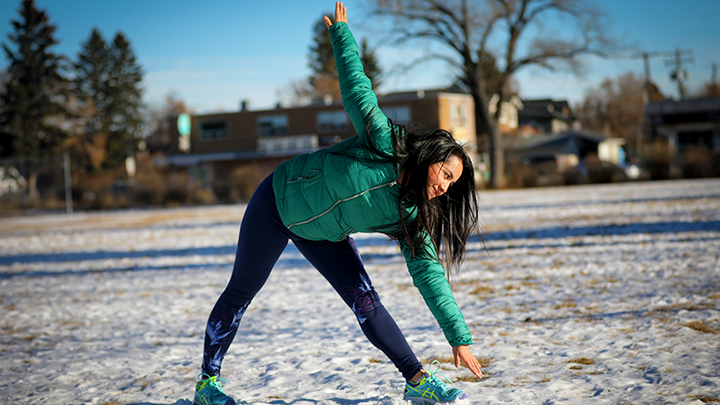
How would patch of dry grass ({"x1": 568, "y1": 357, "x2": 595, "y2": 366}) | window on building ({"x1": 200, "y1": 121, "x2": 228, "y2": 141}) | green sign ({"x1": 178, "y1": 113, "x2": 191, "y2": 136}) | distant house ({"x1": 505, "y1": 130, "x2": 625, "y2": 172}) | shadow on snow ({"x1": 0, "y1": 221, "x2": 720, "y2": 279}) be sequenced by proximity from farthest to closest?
distant house ({"x1": 505, "y1": 130, "x2": 625, "y2": 172})
window on building ({"x1": 200, "y1": 121, "x2": 228, "y2": 141})
green sign ({"x1": 178, "y1": 113, "x2": 191, "y2": 136})
shadow on snow ({"x1": 0, "y1": 221, "x2": 720, "y2": 279})
patch of dry grass ({"x1": 568, "y1": 357, "x2": 595, "y2": 366})

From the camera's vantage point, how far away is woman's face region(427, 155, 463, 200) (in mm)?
2406

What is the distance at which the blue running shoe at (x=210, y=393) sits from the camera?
9.50ft

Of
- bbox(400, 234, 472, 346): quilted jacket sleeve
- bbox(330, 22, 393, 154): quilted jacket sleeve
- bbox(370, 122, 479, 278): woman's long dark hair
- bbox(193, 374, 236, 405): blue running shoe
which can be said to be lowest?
bbox(193, 374, 236, 405): blue running shoe

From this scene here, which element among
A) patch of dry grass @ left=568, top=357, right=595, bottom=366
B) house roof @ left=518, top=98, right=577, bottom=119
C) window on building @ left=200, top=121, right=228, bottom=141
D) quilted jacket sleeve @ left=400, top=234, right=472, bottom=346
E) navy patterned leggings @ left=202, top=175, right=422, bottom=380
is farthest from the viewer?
house roof @ left=518, top=98, right=577, bottom=119

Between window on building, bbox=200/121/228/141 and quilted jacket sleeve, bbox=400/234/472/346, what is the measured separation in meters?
46.0

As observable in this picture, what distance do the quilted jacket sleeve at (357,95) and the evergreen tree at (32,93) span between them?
166ft

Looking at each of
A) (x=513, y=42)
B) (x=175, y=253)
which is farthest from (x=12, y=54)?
(x=175, y=253)

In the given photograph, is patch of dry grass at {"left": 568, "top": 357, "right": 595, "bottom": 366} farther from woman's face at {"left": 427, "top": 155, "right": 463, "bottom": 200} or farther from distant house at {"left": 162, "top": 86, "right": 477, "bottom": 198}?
distant house at {"left": 162, "top": 86, "right": 477, "bottom": 198}

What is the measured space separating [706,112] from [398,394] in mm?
44217

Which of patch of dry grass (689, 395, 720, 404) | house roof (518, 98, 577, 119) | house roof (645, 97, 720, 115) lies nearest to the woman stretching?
patch of dry grass (689, 395, 720, 404)

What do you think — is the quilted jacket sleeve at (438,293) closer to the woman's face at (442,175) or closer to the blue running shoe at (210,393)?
the woman's face at (442,175)

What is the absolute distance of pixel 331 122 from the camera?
4553cm

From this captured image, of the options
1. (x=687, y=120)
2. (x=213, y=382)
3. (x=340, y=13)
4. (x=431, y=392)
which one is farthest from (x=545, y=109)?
(x=213, y=382)

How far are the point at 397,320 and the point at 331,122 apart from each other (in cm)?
4154
